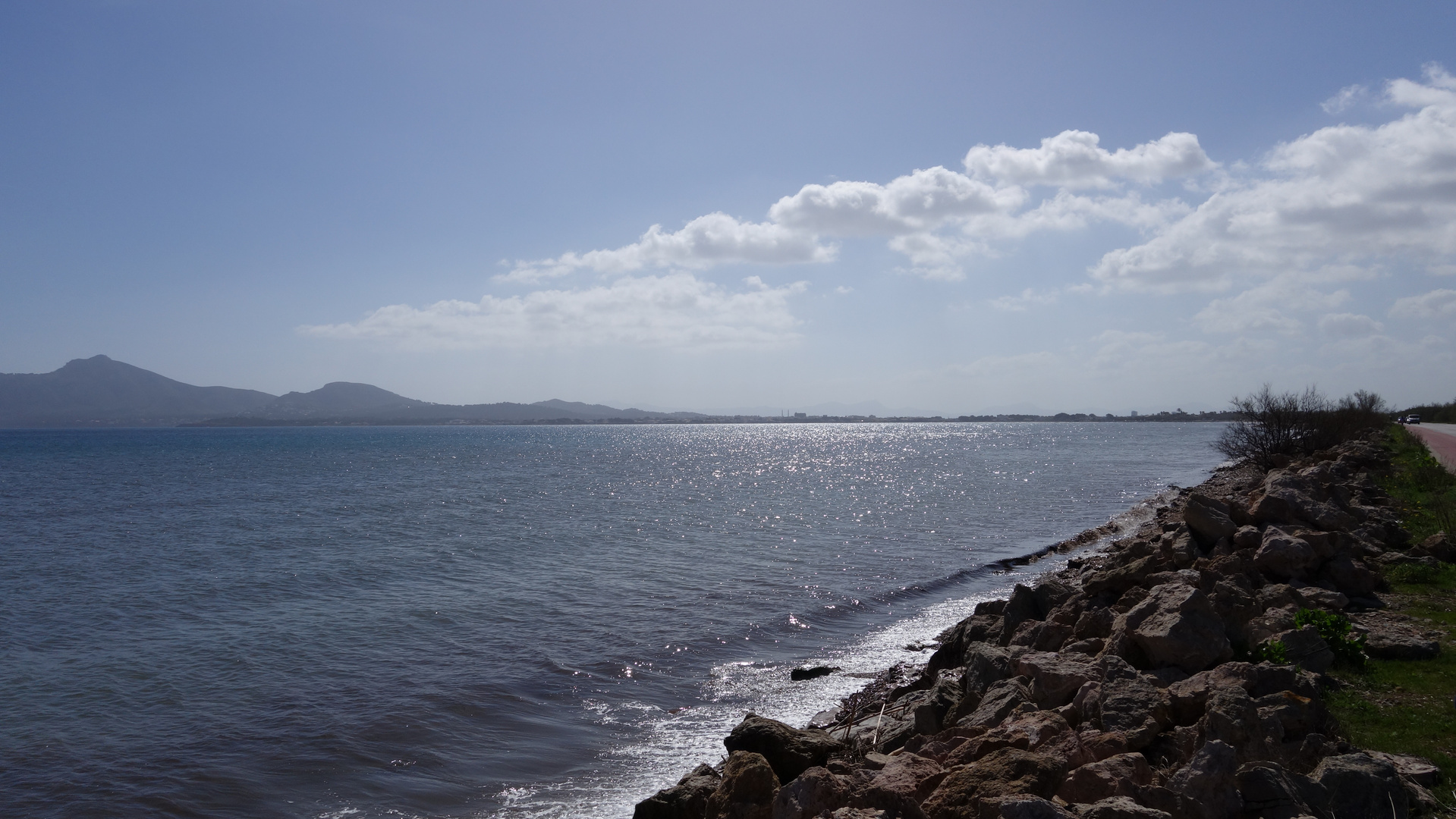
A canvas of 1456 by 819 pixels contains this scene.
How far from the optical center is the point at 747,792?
7.96m

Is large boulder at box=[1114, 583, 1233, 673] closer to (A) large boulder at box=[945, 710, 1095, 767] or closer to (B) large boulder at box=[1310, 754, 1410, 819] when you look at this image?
(A) large boulder at box=[945, 710, 1095, 767]

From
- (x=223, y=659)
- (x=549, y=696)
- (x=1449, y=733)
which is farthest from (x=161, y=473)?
(x=1449, y=733)

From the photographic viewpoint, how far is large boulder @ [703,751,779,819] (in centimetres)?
786

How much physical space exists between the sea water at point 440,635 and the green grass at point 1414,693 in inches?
303

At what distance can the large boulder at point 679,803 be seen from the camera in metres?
8.43

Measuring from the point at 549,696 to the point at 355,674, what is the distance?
4.28 m

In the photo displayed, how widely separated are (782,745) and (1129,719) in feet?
11.2

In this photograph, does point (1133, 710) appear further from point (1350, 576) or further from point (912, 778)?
point (1350, 576)

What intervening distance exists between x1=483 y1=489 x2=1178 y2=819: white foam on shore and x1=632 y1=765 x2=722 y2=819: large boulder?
2009mm

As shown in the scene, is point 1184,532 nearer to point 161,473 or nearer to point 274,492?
point 274,492

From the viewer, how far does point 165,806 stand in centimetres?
1130

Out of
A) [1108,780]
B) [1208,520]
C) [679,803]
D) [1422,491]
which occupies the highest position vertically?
[1208,520]

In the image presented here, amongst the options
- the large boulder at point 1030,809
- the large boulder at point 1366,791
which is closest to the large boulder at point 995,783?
the large boulder at point 1030,809

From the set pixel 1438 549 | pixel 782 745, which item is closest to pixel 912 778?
pixel 782 745
